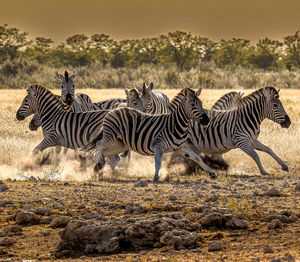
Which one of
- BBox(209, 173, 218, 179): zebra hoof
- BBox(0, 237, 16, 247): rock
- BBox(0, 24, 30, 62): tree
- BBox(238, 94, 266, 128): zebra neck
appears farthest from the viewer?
BBox(0, 24, 30, 62): tree

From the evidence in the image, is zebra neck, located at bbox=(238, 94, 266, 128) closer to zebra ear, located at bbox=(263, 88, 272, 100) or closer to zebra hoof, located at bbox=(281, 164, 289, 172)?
zebra ear, located at bbox=(263, 88, 272, 100)

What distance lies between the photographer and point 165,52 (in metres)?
76.2

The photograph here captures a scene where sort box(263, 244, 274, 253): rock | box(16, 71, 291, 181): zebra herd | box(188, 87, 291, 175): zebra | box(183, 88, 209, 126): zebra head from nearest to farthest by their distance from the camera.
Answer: box(263, 244, 274, 253): rock < box(183, 88, 209, 126): zebra head < box(16, 71, 291, 181): zebra herd < box(188, 87, 291, 175): zebra

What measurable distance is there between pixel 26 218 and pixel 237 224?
8.21ft

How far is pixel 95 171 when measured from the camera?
12.9 metres

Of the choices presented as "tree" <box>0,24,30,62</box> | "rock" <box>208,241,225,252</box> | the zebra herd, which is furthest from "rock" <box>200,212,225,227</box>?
"tree" <box>0,24,30,62</box>

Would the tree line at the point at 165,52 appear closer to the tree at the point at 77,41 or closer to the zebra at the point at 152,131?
the tree at the point at 77,41

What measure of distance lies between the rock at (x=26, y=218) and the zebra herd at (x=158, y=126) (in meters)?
3.90

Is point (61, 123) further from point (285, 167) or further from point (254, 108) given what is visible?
point (285, 167)

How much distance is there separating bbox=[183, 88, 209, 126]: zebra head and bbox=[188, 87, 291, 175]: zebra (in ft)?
4.68

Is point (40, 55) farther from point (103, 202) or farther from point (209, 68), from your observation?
point (103, 202)

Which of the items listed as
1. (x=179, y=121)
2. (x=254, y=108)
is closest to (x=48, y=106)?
(x=179, y=121)

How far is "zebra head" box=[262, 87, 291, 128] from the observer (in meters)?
14.0


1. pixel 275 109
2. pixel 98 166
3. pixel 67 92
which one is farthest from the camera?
pixel 67 92
